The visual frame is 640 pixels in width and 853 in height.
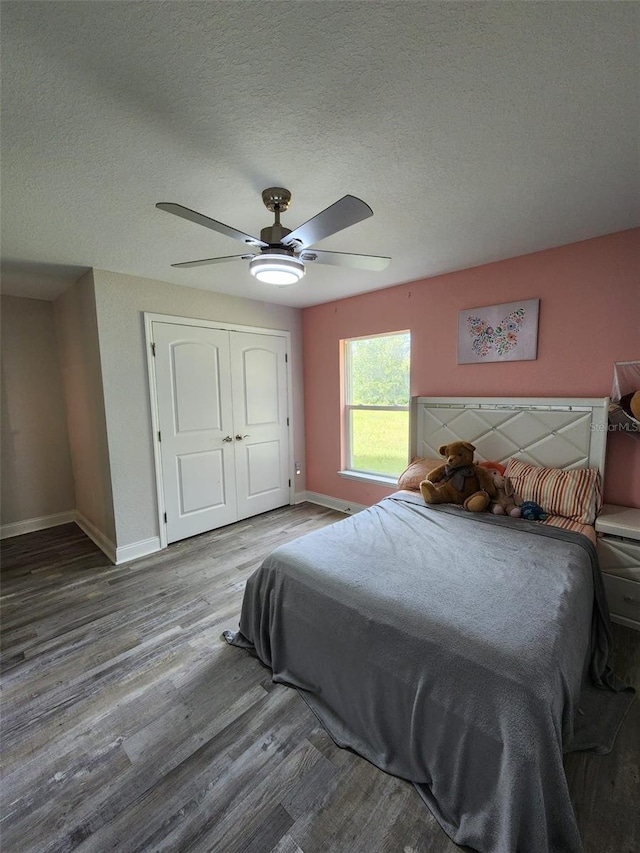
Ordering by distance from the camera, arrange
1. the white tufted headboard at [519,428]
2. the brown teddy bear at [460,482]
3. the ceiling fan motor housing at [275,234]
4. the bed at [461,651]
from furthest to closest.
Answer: the brown teddy bear at [460,482] → the white tufted headboard at [519,428] → the ceiling fan motor housing at [275,234] → the bed at [461,651]

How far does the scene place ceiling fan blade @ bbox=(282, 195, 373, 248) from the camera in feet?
4.06

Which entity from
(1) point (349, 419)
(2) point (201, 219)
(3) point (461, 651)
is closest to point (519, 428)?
(1) point (349, 419)

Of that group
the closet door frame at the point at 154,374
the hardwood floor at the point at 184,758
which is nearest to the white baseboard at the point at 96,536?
the closet door frame at the point at 154,374

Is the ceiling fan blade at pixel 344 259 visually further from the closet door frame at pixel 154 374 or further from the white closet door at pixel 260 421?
the white closet door at pixel 260 421

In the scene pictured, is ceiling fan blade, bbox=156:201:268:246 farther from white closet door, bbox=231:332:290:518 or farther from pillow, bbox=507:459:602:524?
pillow, bbox=507:459:602:524

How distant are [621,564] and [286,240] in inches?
105

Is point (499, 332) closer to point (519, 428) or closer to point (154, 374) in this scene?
point (519, 428)

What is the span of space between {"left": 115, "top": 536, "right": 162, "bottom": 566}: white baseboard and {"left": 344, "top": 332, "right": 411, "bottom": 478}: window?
7.17 feet

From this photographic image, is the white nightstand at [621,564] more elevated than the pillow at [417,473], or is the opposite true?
the pillow at [417,473]

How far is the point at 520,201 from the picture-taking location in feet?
6.18

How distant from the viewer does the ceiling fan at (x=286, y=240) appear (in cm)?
136

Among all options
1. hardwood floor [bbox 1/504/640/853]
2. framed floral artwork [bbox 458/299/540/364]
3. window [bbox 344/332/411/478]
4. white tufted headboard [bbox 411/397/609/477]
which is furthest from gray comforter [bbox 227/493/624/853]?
window [bbox 344/332/411/478]

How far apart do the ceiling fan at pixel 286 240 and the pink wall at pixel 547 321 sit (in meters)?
1.49

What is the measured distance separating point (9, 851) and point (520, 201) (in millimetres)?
3452
